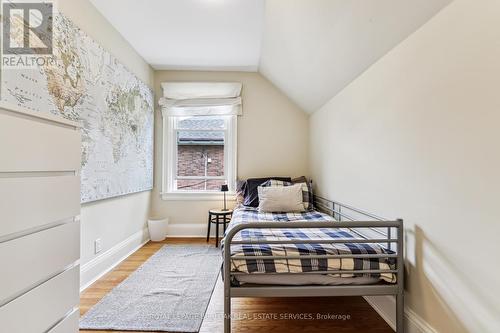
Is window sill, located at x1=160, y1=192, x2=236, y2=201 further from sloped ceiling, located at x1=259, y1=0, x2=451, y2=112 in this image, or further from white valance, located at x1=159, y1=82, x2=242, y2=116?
sloped ceiling, located at x1=259, y1=0, x2=451, y2=112

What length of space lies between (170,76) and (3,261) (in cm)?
350

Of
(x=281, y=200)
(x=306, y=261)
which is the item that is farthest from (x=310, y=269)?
(x=281, y=200)

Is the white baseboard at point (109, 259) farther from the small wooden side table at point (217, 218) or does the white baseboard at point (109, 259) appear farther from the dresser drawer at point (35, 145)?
the dresser drawer at point (35, 145)

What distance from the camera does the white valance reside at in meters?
3.77

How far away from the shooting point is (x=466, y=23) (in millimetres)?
1146

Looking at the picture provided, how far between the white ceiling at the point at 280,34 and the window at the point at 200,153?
796 mm

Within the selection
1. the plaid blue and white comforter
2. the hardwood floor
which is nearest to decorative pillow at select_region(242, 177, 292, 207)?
the hardwood floor

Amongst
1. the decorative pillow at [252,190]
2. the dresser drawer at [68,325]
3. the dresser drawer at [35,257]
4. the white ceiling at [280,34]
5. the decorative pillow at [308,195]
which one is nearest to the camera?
the dresser drawer at [35,257]

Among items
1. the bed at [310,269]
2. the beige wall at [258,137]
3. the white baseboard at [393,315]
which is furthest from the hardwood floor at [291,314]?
the beige wall at [258,137]

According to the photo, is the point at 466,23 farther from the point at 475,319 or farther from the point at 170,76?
the point at 170,76

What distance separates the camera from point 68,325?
104 cm

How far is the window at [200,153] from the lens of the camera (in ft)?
12.8

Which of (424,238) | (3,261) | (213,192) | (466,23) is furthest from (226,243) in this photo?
(213,192)

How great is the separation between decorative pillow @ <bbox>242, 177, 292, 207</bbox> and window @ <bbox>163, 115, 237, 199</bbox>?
1.56 ft
